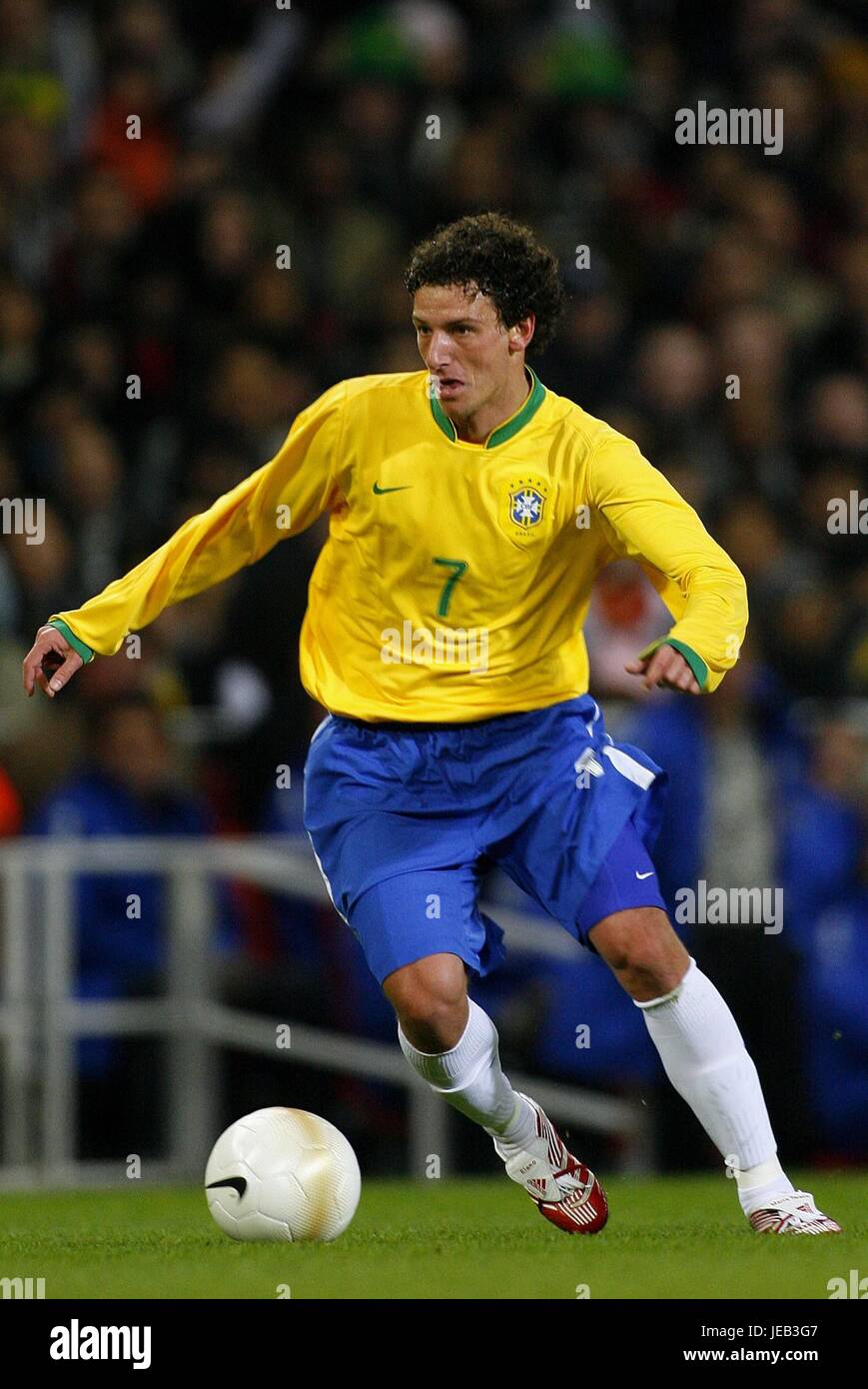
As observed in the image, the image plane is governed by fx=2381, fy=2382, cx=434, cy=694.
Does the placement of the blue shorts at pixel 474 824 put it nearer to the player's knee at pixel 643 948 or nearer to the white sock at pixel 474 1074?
the player's knee at pixel 643 948

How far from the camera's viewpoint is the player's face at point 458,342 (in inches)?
199

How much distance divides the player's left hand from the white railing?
351cm

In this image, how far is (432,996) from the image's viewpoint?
5.00 m

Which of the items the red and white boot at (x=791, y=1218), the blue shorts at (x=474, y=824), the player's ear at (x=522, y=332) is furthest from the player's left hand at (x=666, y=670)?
the red and white boot at (x=791, y=1218)

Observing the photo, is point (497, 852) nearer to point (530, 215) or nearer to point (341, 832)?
point (341, 832)

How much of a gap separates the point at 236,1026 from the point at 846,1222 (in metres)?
2.87

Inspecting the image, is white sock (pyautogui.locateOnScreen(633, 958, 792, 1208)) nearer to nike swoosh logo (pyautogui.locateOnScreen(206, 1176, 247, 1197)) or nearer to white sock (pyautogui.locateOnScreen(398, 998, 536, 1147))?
white sock (pyautogui.locateOnScreen(398, 998, 536, 1147))

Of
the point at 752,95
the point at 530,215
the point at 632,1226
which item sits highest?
the point at 752,95

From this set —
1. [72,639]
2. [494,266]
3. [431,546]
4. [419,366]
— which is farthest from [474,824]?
[419,366]

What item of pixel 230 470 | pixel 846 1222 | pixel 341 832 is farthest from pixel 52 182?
pixel 846 1222

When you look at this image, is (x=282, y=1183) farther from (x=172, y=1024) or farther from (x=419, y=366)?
(x=419, y=366)

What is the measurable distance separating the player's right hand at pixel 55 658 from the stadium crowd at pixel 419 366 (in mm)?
2774

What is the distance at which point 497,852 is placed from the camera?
524 centimetres
